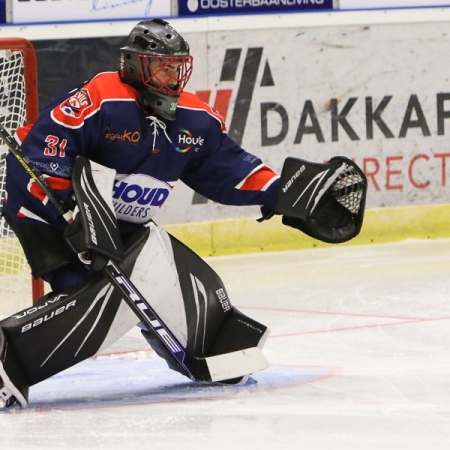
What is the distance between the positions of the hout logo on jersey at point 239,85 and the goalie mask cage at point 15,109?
151 cm

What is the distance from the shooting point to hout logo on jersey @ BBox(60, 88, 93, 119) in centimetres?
338

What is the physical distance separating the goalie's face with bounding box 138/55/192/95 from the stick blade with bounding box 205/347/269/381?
0.76 metres

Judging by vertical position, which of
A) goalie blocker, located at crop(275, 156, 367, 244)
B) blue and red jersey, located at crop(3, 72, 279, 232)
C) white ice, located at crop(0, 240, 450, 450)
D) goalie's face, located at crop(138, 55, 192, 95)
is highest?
goalie's face, located at crop(138, 55, 192, 95)

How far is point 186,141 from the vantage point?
358 centimetres

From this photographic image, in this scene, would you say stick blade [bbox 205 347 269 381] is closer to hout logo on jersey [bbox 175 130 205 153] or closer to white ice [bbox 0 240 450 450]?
white ice [bbox 0 240 450 450]

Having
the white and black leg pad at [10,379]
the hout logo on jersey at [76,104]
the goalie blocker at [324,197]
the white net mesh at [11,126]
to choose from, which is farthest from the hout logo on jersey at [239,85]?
the white and black leg pad at [10,379]

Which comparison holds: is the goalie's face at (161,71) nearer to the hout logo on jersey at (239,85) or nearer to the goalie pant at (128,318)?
the goalie pant at (128,318)

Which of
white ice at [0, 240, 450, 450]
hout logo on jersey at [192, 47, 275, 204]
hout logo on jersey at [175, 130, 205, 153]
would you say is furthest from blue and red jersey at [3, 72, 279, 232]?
hout logo on jersey at [192, 47, 275, 204]

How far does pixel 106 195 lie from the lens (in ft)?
11.1

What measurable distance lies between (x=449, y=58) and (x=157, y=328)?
3426 millimetres

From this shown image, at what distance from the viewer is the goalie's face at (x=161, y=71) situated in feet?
11.4

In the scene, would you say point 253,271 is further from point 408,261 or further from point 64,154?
point 64,154

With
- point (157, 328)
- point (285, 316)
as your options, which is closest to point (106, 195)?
point (157, 328)

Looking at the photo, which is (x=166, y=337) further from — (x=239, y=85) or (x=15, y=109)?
(x=239, y=85)
